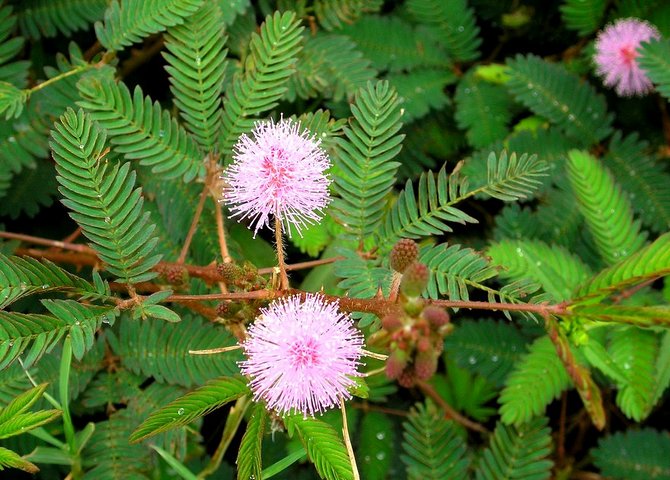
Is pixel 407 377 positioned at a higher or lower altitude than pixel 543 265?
lower

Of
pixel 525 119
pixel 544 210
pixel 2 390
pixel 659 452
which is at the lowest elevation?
pixel 659 452

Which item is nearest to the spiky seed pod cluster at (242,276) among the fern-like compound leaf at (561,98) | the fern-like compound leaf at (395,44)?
the fern-like compound leaf at (395,44)

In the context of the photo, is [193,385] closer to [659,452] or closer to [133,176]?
[133,176]

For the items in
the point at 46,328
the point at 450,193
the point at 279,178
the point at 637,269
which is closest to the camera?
the point at 637,269

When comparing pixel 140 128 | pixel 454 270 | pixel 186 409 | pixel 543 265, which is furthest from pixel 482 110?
pixel 186 409

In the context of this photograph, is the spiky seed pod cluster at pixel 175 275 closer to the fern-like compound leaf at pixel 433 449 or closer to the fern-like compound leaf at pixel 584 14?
the fern-like compound leaf at pixel 433 449

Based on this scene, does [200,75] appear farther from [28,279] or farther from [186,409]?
[186,409]

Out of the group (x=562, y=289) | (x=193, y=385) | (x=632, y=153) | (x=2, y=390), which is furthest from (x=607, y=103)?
(x=2, y=390)
